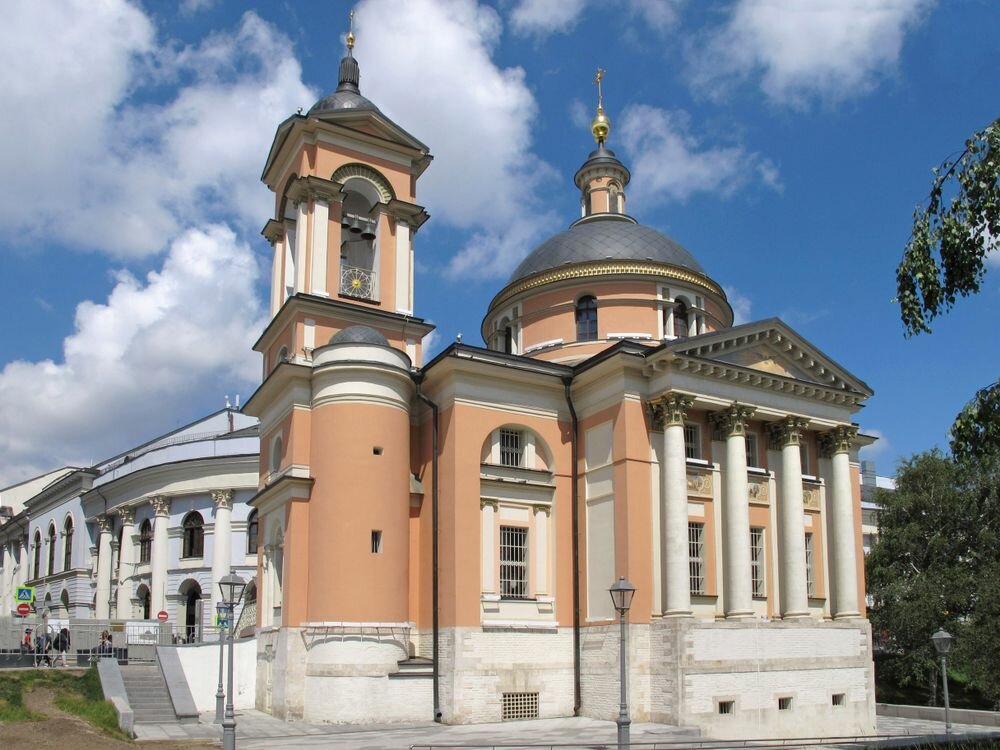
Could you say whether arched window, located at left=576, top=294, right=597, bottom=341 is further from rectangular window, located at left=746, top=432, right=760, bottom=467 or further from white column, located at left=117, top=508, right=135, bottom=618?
white column, located at left=117, top=508, right=135, bottom=618

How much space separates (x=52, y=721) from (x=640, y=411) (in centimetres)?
1557

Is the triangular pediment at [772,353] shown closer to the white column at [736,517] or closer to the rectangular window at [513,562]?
the white column at [736,517]

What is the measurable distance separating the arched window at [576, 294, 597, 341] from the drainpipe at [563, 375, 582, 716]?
5.62 meters

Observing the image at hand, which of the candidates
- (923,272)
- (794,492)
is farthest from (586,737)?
(923,272)

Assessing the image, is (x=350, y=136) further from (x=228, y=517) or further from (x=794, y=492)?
(x=228, y=517)

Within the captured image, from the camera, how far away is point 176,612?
43594mm

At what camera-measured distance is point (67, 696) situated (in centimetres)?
2338

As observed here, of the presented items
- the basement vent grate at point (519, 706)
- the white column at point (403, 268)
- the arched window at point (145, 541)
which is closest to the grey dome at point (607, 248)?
the white column at point (403, 268)

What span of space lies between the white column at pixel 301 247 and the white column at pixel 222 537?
16.9 m

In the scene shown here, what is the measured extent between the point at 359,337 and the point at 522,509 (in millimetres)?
6433

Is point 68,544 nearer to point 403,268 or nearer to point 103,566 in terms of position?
point 103,566

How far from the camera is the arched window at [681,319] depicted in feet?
112

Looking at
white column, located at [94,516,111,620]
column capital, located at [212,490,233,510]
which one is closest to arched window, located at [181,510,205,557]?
column capital, located at [212,490,233,510]

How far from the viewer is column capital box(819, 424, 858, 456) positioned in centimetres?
2995
